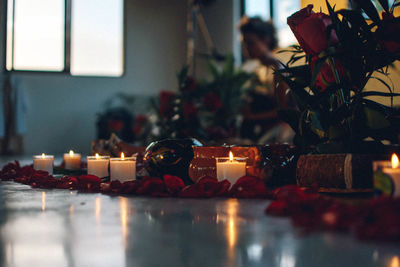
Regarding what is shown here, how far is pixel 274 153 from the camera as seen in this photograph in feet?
3.71

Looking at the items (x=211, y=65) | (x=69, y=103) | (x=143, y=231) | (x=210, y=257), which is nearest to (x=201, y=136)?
(x=143, y=231)

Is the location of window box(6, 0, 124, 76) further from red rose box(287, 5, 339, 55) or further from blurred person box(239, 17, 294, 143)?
red rose box(287, 5, 339, 55)

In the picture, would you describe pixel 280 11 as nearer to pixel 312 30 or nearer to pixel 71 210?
pixel 312 30

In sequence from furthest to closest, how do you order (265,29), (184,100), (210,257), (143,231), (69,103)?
(69,103) < (265,29) < (184,100) < (143,231) < (210,257)

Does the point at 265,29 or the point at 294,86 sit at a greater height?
the point at 265,29

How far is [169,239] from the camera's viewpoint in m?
0.60

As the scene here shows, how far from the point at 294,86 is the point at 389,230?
499 mm

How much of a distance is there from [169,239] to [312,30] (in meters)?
0.52

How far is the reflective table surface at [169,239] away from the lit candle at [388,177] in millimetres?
168

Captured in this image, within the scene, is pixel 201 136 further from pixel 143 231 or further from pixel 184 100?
pixel 143 231

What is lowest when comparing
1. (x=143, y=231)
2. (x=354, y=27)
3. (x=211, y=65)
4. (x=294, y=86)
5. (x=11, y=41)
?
(x=143, y=231)

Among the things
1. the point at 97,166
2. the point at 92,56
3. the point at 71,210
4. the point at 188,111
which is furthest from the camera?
the point at 92,56

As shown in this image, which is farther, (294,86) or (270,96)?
(270,96)

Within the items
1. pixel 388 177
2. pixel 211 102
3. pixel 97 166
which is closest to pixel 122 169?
pixel 97 166
